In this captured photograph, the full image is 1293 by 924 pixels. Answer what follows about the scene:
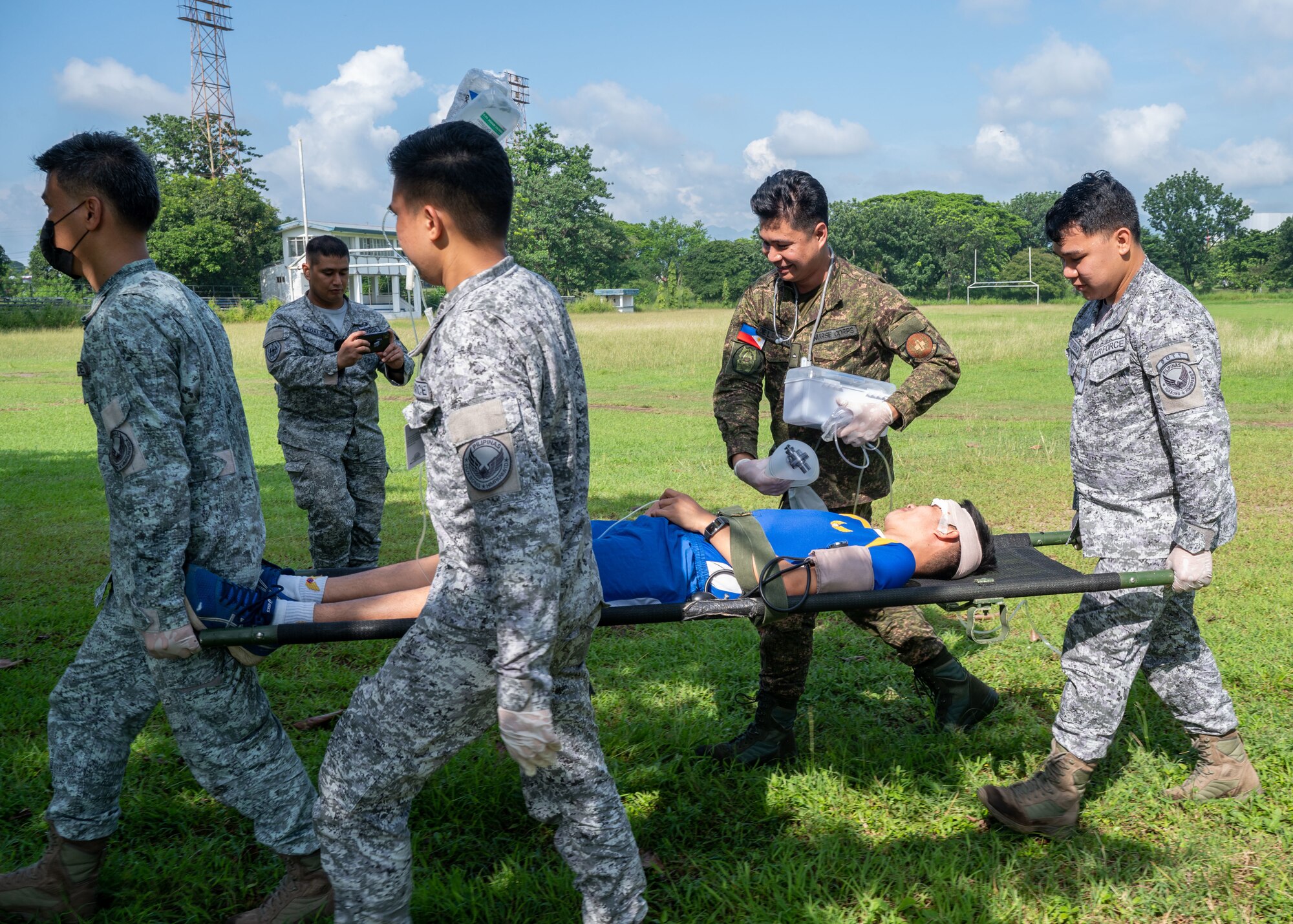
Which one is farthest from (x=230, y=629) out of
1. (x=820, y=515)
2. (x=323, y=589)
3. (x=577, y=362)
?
(x=820, y=515)

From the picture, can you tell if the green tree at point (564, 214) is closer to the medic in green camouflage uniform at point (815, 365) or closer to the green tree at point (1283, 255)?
the green tree at point (1283, 255)

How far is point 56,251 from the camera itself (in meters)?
2.93

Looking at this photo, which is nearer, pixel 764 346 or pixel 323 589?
pixel 323 589

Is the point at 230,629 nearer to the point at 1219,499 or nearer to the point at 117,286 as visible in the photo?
the point at 117,286

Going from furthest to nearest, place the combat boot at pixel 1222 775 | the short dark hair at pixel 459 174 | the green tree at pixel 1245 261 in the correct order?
the green tree at pixel 1245 261
the combat boot at pixel 1222 775
the short dark hair at pixel 459 174

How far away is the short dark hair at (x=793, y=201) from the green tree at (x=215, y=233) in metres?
60.3

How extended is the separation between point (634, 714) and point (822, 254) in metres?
2.33

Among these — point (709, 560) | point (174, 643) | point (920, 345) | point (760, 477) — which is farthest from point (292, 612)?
point (920, 345)

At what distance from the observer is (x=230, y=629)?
2.70 m

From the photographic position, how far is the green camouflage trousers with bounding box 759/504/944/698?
3967 millimetres

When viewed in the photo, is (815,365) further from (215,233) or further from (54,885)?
(215,233)

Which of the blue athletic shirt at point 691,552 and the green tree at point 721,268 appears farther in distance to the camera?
the green tree at point 721,268

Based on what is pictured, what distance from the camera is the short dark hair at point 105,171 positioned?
2797 millimetres

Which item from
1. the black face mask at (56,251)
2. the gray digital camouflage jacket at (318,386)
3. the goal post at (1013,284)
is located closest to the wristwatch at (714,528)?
the black face mask at (56,251)
